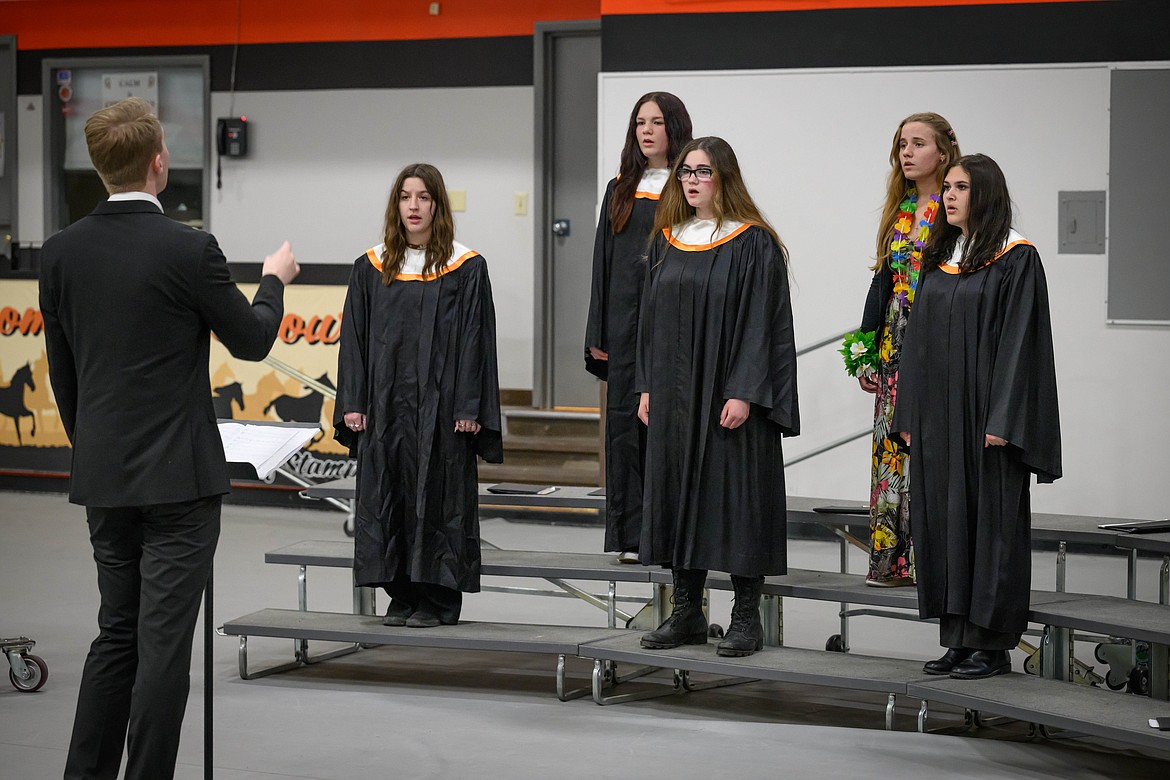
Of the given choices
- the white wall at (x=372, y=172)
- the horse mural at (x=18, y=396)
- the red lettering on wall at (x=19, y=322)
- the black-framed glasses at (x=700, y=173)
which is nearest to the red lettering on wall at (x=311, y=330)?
the white wall at (x=372, y=172)

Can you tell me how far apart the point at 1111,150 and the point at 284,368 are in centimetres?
462

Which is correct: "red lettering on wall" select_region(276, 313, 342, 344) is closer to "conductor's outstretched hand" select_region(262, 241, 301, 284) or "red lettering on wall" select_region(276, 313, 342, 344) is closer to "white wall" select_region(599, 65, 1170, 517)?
"white wall" select_region(599, 65, 1170, 517)

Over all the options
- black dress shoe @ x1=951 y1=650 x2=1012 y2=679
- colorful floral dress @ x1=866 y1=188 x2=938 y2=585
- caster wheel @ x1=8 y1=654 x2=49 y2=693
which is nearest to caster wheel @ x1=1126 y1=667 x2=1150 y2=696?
black dress shoe @ x1=951 y1=650 x2=1012 y2=679

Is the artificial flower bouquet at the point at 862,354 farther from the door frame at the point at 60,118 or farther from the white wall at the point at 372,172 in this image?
the door frame at the point at 60,118

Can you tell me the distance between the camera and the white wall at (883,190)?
6.90m

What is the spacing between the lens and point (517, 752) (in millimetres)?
3889

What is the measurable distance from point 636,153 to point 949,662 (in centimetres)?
196

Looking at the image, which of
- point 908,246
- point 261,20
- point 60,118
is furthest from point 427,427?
point 60,118

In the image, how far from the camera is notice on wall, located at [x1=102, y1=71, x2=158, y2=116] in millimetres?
9211

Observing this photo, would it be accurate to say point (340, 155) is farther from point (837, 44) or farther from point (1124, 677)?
point (1124, 677)

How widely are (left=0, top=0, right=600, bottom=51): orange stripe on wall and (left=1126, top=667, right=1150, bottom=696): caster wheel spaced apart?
18.4 ft

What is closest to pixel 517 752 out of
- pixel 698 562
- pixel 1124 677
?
pixel 698 562

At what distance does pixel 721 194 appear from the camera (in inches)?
167

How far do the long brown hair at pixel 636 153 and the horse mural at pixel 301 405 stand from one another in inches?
160
